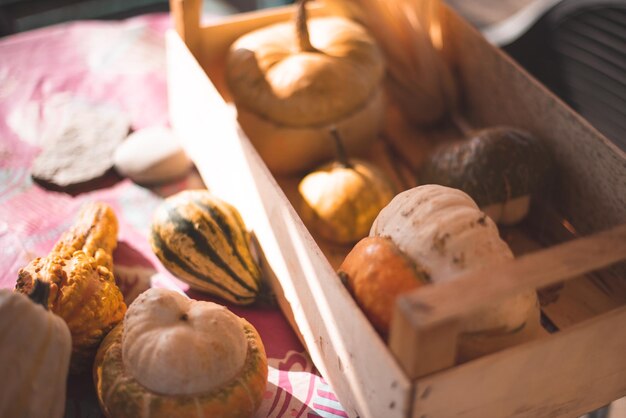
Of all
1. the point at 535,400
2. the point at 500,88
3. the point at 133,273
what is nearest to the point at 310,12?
the point at 500,88

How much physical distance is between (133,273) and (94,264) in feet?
0.47

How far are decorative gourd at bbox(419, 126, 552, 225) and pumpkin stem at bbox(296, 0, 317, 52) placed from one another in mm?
337

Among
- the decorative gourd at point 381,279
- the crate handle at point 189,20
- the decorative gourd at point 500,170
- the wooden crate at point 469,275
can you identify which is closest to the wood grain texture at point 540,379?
the wooden crate at point 469,275

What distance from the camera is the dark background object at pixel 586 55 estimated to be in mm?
1297

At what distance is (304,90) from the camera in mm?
1181

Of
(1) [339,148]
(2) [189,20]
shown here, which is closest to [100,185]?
(2) [189,20]

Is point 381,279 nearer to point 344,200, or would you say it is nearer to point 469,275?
point 469,275

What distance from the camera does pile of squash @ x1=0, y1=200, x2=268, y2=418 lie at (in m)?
0.72

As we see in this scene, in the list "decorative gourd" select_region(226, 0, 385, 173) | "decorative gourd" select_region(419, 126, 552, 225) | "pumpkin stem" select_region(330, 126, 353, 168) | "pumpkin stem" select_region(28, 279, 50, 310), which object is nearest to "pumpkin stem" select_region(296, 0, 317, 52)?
"decorative gourd" select_region(226, 0, 385, 173)

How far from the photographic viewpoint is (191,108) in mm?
1274

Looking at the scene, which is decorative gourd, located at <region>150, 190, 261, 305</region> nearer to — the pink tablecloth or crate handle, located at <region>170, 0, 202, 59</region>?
the pink tablecloth

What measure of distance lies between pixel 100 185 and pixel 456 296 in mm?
888

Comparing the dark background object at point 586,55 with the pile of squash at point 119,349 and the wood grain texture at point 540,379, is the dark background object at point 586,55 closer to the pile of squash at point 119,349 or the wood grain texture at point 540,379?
the wood grain texture at point 540,379

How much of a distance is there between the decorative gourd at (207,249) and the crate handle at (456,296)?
40 cm
